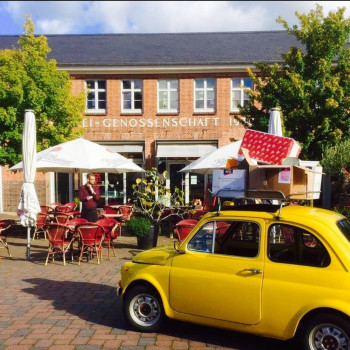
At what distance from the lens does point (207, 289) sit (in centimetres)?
474

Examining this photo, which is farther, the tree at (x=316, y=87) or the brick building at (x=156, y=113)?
the brick building at (x=156, y=113)

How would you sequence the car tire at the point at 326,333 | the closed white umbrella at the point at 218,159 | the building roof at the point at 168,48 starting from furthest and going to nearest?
the building roof at the point at 168,48, the closed white umbrella at the point at 218,159, the car tire at the point at 326,333

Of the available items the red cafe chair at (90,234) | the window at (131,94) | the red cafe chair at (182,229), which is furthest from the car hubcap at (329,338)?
the window at (131,94)

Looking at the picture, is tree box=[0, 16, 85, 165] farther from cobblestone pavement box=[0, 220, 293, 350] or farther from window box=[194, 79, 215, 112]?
window box=[194, 79, 215, 112]

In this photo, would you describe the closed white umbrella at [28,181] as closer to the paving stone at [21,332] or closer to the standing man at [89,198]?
the standing man at [89,198]

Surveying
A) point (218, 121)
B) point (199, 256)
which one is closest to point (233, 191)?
point (199, 256)

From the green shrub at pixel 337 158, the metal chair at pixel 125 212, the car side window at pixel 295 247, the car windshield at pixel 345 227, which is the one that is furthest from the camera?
the metal chair at pixel 125 212

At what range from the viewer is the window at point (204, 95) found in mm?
21422

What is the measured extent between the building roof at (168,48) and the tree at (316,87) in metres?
7.00

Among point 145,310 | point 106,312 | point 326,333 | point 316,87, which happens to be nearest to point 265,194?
point 326,333

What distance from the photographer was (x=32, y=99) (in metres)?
13.8

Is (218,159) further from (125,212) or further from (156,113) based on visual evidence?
(156,113)

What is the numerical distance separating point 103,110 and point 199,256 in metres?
17.6

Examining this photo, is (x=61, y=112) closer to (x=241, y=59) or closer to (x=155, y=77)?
(x=155, y=77)
